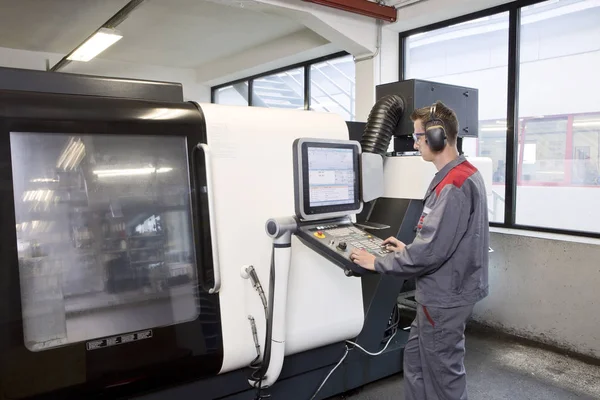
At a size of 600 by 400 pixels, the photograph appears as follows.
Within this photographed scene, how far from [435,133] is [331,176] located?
51 centimetres

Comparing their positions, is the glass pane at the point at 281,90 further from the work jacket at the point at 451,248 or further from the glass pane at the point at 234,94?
the work jacket at the point at 451,248

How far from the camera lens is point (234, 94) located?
25.6ft

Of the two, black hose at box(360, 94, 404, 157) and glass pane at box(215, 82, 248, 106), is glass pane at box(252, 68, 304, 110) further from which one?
black hose at box(360, 94, 404, 157)

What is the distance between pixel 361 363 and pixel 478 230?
3.66ft

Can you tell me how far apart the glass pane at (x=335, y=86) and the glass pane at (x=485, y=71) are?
1.27 metres

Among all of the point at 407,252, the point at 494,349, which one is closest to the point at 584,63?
the point at 494,349

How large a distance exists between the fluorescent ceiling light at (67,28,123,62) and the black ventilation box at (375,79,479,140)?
3470 mm

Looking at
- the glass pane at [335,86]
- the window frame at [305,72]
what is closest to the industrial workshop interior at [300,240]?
the glass pane at [335,86]

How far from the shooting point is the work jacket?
1.82 metres

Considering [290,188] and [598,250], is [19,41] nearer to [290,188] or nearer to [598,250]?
[290,188]

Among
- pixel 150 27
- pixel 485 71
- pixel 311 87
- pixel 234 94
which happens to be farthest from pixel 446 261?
pixel 234 94

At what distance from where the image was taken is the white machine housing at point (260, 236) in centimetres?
195

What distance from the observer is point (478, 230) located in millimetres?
1889

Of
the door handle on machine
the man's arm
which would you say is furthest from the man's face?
the door handle on machine
